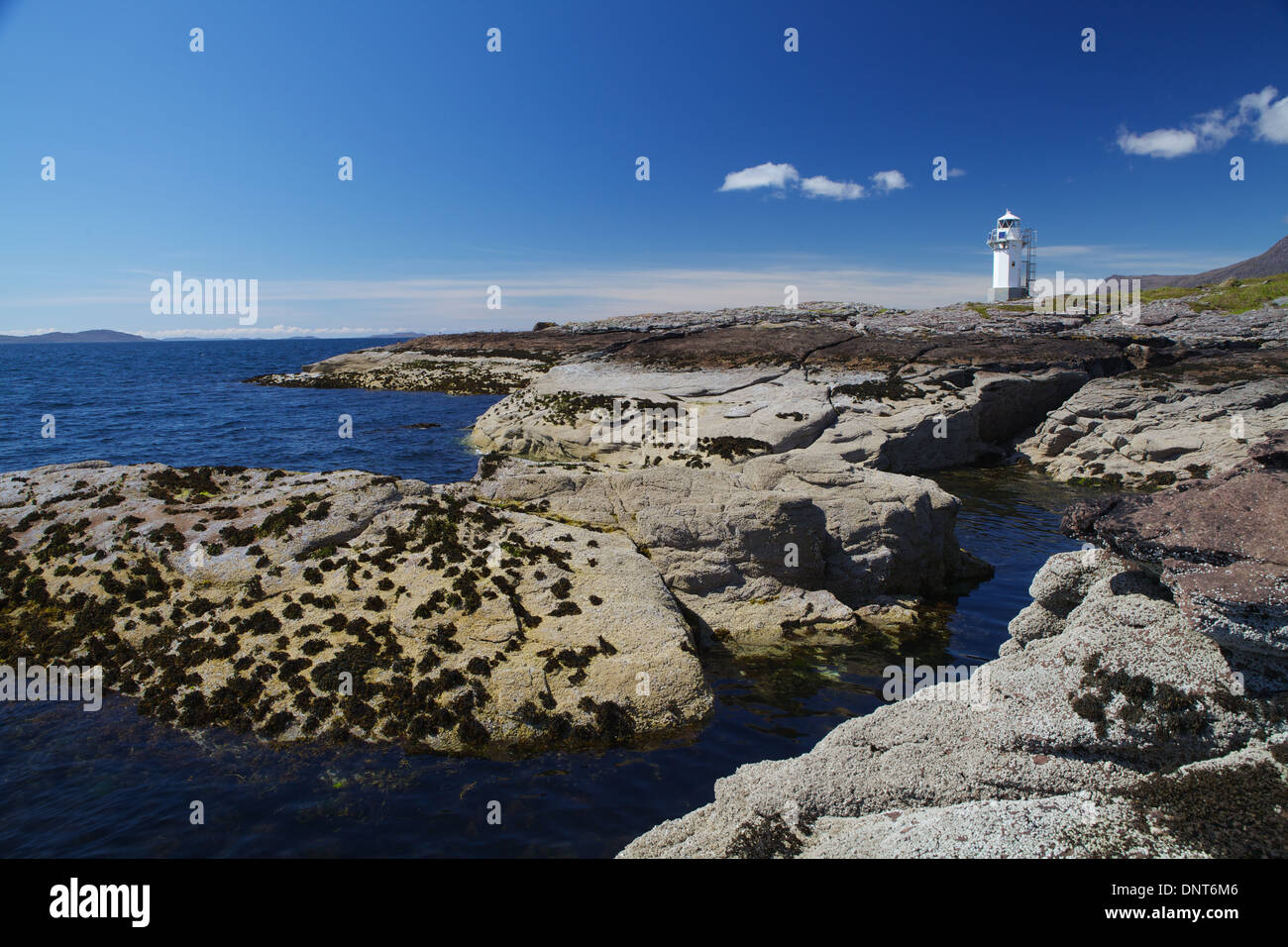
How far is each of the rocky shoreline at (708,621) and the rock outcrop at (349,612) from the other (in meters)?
0.06

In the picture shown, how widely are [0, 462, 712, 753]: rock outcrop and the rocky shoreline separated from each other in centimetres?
6

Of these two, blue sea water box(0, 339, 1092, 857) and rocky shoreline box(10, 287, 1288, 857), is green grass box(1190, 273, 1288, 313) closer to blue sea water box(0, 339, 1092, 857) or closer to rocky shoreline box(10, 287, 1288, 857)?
rocky shoreline box(10, 287, 1288, 857)

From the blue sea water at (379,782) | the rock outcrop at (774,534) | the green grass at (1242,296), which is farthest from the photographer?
the green grass at (1242,296)

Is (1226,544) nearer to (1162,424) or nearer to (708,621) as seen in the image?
(708,621)

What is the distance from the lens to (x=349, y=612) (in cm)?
1362

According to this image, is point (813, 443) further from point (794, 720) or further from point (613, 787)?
point (613, 787)

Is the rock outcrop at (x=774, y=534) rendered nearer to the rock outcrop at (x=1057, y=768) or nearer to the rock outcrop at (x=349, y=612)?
the rock outcrop at (x=349, y=612)

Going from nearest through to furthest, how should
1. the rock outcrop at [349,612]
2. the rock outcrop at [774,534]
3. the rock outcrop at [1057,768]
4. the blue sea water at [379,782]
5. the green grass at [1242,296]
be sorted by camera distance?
the rock outcrop at [1057,768] → the blue sea water at [379,782] → the rock outcrop at [349,612] → the rock outcrop at [774,534] → the green grass at [1242,296]

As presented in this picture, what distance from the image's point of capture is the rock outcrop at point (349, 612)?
463 inches

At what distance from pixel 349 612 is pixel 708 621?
8.27m

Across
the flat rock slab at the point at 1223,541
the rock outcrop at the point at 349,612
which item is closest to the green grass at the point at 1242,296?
the flat rock slab at the point at 1223,541

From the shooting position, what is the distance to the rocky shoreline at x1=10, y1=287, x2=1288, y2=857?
6.88 m

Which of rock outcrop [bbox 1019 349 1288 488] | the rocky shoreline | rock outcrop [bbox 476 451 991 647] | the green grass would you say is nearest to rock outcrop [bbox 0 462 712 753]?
the rocky shoreline
